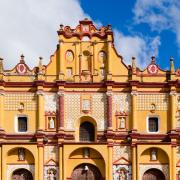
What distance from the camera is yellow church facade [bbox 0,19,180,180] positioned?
46.8m

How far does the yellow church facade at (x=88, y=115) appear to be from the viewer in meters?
46.8

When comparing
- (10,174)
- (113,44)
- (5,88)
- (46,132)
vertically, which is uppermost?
(113,44)

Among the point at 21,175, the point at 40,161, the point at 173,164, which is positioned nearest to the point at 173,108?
the point at 173,164

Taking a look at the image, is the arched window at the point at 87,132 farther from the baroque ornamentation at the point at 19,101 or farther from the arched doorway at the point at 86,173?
the baroque ornamentation at the point at 19,101

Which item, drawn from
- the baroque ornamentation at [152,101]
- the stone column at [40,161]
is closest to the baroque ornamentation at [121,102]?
the baroque ornamentation at [152,101]

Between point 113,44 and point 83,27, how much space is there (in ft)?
8.56

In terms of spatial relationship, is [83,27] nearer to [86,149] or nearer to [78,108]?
[78,108]

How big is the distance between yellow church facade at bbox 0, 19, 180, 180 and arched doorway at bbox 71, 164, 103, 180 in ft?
0.23

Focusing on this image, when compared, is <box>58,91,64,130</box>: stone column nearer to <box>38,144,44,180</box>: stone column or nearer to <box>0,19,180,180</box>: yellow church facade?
<box>0,19,180,180</box>: yellow church facade

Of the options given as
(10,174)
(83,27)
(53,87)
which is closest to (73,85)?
(53,87)

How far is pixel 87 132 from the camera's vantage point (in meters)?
48.4

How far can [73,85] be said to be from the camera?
48.5m

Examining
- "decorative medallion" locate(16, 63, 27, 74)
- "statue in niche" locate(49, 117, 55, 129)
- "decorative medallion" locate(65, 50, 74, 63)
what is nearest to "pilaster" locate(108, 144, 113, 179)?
"statue in niche" locate(49, 117, 55, 129)

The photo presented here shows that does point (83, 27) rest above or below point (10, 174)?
above
